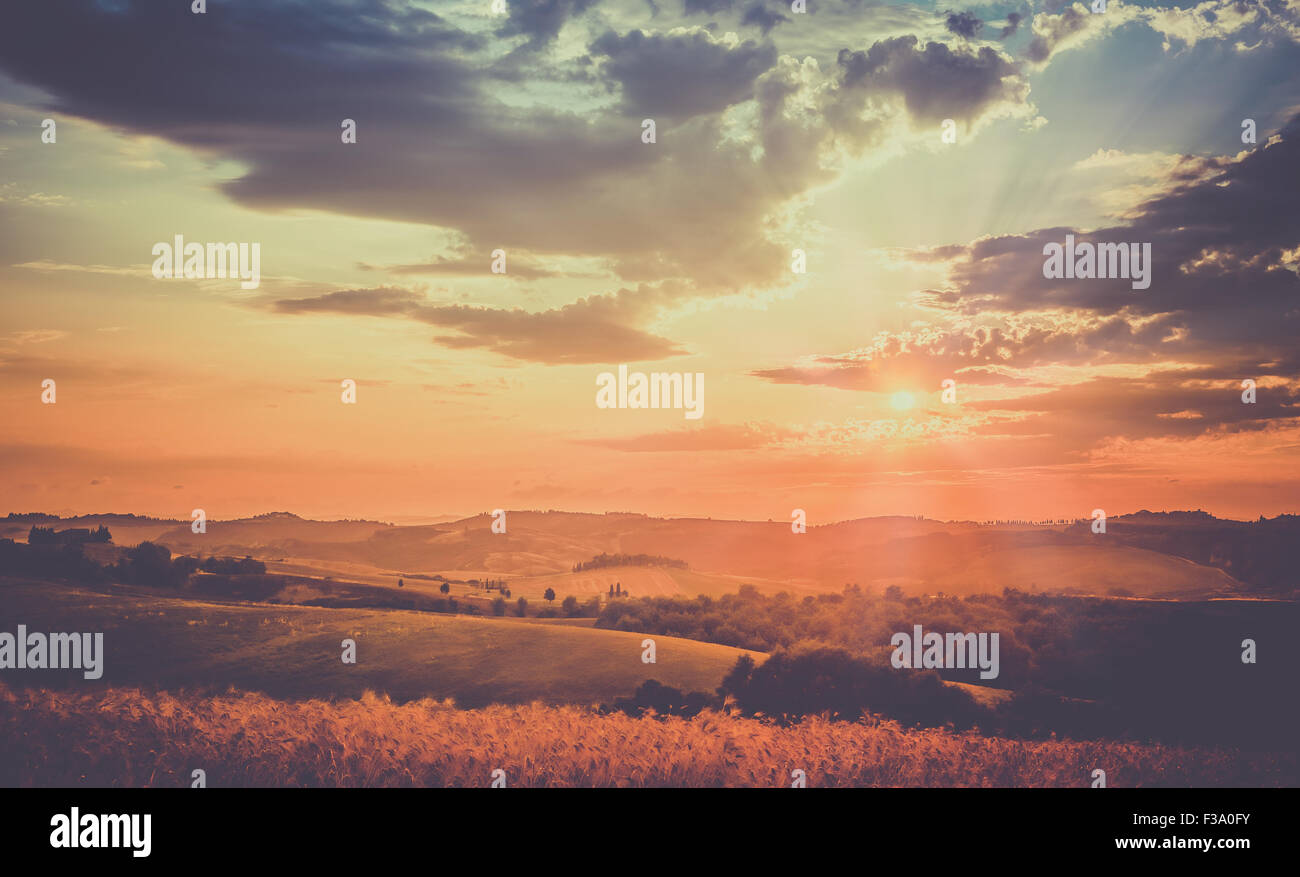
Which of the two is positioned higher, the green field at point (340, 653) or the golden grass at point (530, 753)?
the green field at point (340, 653)

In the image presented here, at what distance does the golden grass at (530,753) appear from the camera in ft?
79.4

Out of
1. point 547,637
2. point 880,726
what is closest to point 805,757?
point 880,726

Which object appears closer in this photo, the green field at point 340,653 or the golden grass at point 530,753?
the golden grass at point 530,753

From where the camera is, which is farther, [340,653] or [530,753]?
[340,653]

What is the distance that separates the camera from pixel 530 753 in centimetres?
2511

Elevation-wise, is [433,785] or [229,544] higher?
[229,544]

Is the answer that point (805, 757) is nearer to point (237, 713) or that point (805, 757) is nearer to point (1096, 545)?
point (237, 713)

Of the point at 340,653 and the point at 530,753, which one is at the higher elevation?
the point at 340,653

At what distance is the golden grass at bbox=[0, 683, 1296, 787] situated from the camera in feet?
79.4

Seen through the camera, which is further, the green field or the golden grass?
the green field

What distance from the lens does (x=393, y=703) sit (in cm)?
3148

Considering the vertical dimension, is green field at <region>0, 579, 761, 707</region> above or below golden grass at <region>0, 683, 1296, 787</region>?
above

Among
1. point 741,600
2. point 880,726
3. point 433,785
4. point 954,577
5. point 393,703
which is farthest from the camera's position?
point 954,577

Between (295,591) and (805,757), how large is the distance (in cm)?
3700
